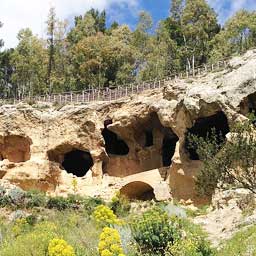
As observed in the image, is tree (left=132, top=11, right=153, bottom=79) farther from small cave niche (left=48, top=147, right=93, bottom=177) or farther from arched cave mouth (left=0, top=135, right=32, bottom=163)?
arched cave mouth (left=0, top=135, right=32, bottom=163)

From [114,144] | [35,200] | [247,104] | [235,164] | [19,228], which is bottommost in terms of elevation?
[19,228]

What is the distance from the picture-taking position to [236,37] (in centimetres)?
3938

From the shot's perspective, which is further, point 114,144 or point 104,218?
point 114,144

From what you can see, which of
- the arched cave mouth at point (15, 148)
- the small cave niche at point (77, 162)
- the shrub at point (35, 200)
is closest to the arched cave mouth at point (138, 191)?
the small cave niche at point (77, 162)

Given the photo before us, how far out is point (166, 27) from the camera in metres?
43.2

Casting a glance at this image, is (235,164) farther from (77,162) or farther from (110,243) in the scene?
(77,162)

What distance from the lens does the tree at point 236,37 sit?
37750mm

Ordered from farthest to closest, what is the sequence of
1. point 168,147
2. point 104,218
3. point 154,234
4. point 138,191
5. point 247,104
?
point 168,147
point 138,191
point 247,104
point 104,218
point 154,234

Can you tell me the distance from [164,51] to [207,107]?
21.2 meters

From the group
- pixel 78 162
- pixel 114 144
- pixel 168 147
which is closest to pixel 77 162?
pixel 78 162

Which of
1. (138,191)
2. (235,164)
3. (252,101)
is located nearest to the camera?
(235,164)

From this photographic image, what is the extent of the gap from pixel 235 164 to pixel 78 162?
19.5m

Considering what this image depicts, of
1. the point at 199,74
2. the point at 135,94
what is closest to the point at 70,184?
the point at 135,94

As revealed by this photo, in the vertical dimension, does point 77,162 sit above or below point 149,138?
below
